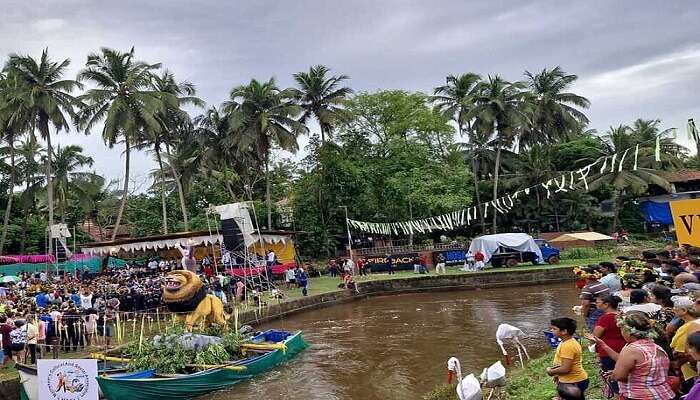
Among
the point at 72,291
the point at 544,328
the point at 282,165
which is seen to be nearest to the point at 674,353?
the point at 544,328

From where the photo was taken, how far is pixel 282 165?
49.3 metres

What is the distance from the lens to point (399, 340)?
17422 millimetres

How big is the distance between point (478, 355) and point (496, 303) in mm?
9648

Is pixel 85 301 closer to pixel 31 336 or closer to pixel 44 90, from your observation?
pixel 31 336

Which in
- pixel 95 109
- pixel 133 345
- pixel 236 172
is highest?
pixel 95 109

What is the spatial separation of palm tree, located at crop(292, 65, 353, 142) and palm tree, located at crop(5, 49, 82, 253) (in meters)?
15.0

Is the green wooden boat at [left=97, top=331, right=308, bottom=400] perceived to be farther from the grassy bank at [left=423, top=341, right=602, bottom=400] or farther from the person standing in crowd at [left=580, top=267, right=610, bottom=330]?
the person standing in crowd at [left=580, top=267, right=610, bottom=330]

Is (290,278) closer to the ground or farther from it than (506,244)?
closer to the ground

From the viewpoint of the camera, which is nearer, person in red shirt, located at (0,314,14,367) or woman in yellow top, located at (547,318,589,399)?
woman in yellow top, located at (547,318,589,399)

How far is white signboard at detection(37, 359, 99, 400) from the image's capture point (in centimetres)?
1023

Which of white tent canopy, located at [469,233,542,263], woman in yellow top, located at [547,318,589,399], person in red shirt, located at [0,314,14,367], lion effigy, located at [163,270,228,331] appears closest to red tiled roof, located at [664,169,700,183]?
white tent canopy, located at [469,233,542,263]

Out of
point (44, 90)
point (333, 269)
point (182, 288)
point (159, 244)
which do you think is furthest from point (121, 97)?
point (182, 288)

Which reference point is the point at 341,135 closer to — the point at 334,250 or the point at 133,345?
the point at 334,250

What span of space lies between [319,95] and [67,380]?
32.6 m
